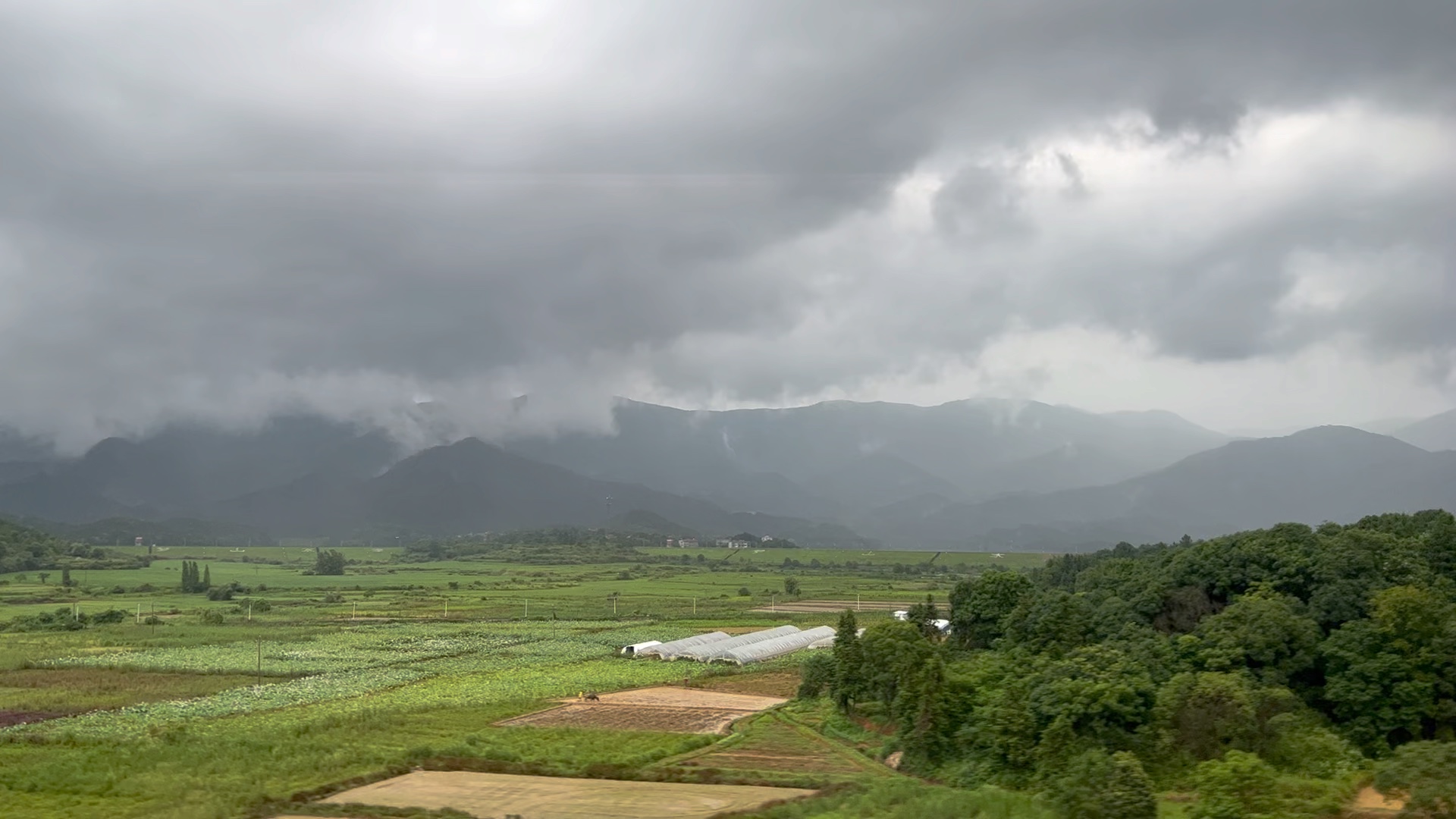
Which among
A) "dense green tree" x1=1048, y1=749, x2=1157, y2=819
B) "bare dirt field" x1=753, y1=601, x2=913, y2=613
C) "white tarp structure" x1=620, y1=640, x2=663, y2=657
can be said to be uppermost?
"dense green tree" x1=1048, y1=749, x2=1157, y2=819

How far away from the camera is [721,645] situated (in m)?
55.5

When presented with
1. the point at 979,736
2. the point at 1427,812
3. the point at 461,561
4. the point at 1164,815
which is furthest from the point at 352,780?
the point at 461,561

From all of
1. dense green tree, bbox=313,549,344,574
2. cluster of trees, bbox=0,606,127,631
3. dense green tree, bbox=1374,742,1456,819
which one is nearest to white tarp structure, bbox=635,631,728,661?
dense green tree, bbox=1374,742,1456,819

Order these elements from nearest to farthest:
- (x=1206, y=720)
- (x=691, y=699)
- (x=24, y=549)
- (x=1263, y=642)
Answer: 1. (x=1206, y=720)
2. (x=1263, y=642)
3. (x=691, y=699)
4. (x=24, y=549)

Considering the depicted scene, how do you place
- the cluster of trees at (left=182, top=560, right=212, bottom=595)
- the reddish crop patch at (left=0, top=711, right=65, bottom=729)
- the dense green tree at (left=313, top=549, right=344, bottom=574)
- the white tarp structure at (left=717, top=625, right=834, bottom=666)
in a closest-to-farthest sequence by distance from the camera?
1. the reddish crop patch at (left=0, top=711, right=65, bottom=729)
2. the white tarp structure at (left=717, top=625, right=834, bottom=666)
3. the cluster of trees at (left=182, top=560, right=212, bottom=595)
4. the dense green tree at (left=313, top=549, right=344, bottom=574)

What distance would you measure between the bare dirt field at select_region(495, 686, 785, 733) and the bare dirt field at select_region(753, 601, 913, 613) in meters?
35.6

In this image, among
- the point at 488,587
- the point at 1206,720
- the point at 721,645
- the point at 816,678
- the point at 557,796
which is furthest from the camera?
the point at 488,587

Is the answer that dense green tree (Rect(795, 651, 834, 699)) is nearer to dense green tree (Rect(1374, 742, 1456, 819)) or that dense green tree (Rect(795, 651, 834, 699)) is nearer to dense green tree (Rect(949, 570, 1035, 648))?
dense green tree (Rect(949, 570, 1035, 648))

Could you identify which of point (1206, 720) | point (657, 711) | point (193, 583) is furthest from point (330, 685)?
point (193, 583)

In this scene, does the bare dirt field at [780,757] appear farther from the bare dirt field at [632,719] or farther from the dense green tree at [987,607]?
the dense green tree at [987,607]

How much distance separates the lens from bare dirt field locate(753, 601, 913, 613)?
259 ft

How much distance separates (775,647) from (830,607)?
94.0 feet

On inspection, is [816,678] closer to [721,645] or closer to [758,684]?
[758,684]

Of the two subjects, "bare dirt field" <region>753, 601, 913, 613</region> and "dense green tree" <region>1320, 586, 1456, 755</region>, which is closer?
"dense green tree" <region>1320, 586, 1456, 755</region>
